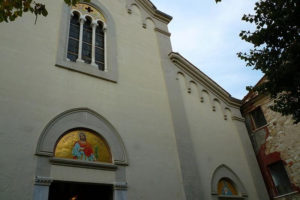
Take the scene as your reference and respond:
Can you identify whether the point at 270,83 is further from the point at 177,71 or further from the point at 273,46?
the point at 177,71

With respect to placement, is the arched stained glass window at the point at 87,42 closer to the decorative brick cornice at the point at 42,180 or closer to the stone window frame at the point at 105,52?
the stone window frame at the point at 105,52

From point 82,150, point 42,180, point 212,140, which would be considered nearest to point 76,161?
point 82,150

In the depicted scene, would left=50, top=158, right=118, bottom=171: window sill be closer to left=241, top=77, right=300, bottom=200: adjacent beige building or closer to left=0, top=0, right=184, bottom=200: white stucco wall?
left=0, top=0, right=184, bottom=200: white stucco wall

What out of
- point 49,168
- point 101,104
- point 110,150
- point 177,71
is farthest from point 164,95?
point 49,168

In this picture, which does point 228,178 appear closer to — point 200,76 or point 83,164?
point 200,76

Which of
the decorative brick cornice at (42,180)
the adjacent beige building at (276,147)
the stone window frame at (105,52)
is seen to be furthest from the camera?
the adjacent beige building at (276,147)

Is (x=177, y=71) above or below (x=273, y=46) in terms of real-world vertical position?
→ above

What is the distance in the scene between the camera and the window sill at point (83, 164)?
223 inches

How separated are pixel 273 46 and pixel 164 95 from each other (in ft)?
12.4

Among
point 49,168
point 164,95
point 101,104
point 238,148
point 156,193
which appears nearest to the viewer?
point 49,168

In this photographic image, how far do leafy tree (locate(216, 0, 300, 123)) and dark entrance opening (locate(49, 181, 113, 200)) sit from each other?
16.6 feet

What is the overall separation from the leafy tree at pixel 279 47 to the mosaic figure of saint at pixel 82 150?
16.1 ft

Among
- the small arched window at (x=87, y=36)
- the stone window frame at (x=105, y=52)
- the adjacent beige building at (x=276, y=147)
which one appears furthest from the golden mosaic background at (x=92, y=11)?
the adjacent beige building at (x=276, y=147)

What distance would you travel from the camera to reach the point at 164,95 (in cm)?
912
